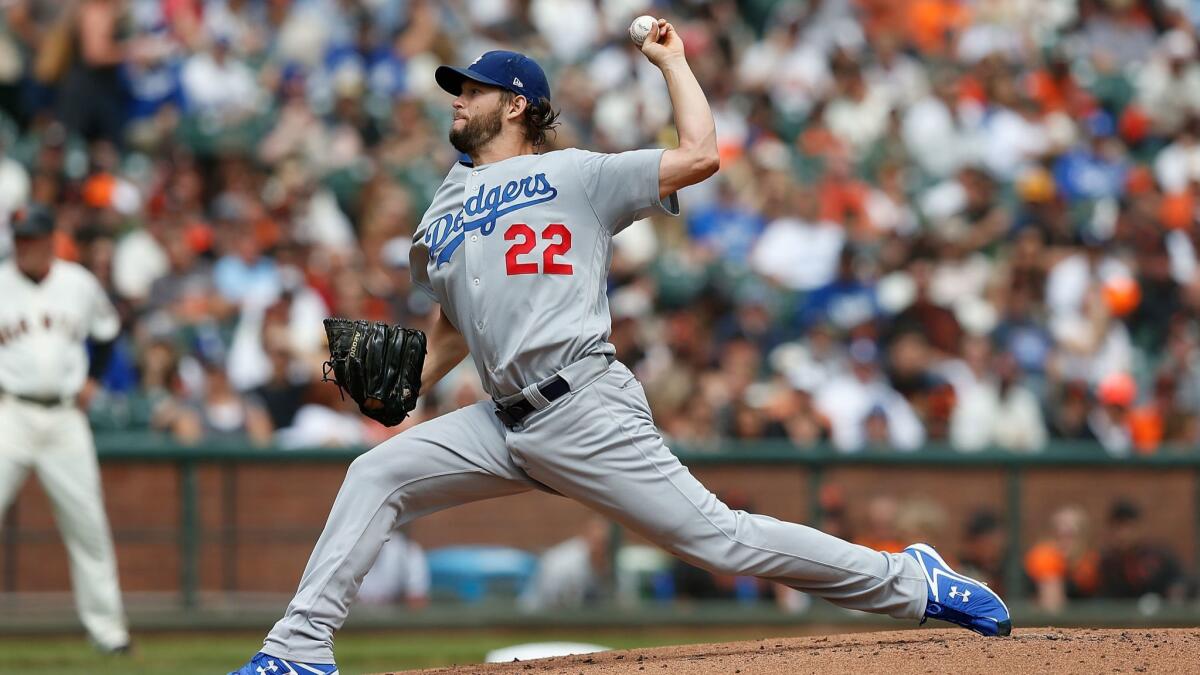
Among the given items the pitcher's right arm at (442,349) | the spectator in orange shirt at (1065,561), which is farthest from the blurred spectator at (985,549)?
the pitcher's right arm at (442,349)

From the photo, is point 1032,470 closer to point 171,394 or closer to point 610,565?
point 610,565

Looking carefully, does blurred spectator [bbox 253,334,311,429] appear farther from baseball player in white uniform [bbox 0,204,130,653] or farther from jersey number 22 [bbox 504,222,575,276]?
jersey number 22 [bbox 504,222,575,276]

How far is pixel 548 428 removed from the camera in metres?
4.71

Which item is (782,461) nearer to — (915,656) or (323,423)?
(323,423)

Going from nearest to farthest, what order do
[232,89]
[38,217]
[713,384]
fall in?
[38,217], [713,384], [232,89]

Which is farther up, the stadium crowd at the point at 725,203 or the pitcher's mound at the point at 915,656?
the stadium crowd at the point at 725,203

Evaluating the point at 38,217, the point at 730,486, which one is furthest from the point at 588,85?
the point at 38,217

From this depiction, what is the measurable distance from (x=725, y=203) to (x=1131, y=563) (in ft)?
13.6

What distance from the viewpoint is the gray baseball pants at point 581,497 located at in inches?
186

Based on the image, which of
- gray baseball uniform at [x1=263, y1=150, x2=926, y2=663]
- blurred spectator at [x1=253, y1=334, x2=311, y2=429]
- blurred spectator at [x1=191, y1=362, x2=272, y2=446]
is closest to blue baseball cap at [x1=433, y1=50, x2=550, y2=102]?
gray baseball uniform at [x1=263, y1=150, x2=926, y2=663]

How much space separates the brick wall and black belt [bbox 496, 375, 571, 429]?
4.60 metres

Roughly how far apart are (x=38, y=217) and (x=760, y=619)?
4.48 metres

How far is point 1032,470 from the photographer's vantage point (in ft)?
32.7

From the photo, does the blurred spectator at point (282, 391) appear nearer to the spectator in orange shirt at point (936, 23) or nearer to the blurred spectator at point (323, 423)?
the blurred spectator at point (323, 423)
